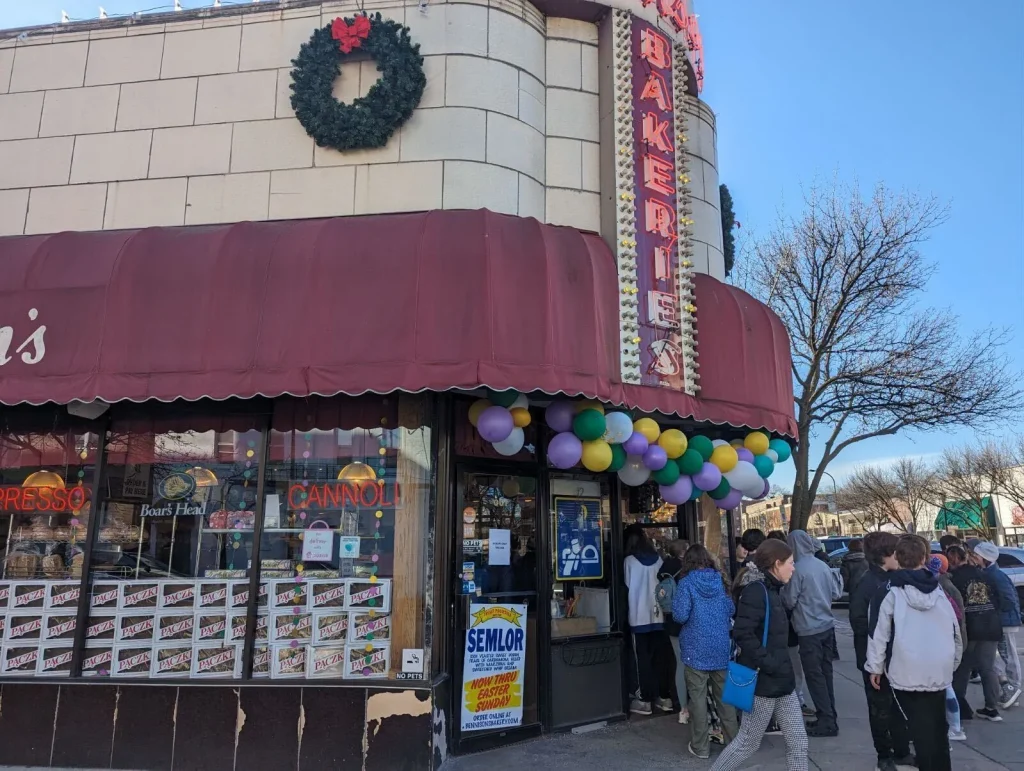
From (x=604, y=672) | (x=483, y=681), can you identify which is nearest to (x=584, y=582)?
(x=604, y=672)

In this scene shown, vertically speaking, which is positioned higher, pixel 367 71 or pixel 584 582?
pixel 367 71

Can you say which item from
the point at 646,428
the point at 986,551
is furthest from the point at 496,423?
the point at 986,551

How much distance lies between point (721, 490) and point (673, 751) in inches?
99.0

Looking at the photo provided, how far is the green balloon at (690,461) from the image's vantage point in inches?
281

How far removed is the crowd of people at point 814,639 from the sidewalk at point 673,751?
187mm

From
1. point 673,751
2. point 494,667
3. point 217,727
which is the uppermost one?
point 494,667

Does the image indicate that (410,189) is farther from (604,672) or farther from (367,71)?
(604,672)

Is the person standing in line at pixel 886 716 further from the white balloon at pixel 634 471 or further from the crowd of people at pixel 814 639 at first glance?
the white balloon at pixel 634 471

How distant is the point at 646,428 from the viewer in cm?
679

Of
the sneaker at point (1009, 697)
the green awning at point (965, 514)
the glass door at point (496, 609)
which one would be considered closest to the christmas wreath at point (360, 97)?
the glass door at point (496, 609)

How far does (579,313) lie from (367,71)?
11.4 feet

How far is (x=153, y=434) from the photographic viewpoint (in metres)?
6.84

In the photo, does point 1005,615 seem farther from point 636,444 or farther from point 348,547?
point 348,547

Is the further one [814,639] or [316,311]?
[814,639]
